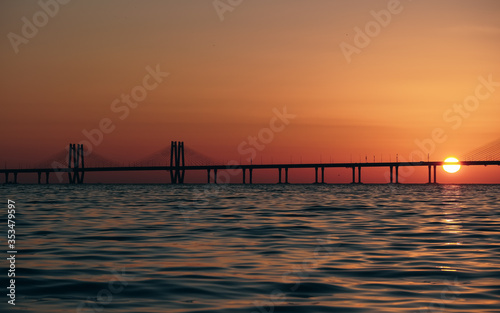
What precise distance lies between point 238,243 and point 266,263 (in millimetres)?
3405

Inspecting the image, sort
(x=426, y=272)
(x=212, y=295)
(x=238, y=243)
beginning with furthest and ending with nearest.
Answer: (x=238, y=243) → (x=426, y=272) → (x=212, y=295)

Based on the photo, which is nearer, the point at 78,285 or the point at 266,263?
the point at 78,285

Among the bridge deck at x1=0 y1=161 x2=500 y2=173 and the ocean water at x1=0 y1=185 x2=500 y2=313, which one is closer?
the ocean water at x1=0 y1=185 x2=500 y2=313

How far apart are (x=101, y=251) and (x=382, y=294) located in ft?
22.4

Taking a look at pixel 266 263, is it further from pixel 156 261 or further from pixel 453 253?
pixel 453 253

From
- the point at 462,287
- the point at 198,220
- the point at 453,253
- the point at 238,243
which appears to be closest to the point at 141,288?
the point at 462,287

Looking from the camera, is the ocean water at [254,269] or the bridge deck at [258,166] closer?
the ocean water at [254,269]

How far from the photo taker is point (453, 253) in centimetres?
1418

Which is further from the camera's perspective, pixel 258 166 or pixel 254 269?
pixel 258 166

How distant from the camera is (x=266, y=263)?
41.1ft

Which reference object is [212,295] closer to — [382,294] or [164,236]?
[382,294]

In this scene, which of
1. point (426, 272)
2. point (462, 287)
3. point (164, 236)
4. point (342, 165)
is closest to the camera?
point (462, 287)

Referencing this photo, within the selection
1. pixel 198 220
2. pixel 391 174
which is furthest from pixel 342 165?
pixel 198 220

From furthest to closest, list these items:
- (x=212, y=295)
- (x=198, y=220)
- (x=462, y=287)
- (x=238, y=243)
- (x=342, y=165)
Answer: (x=342, y=165), (x=198, y=220), (x=238, y=243), (x=462, y=287), (x=212, y=295)
